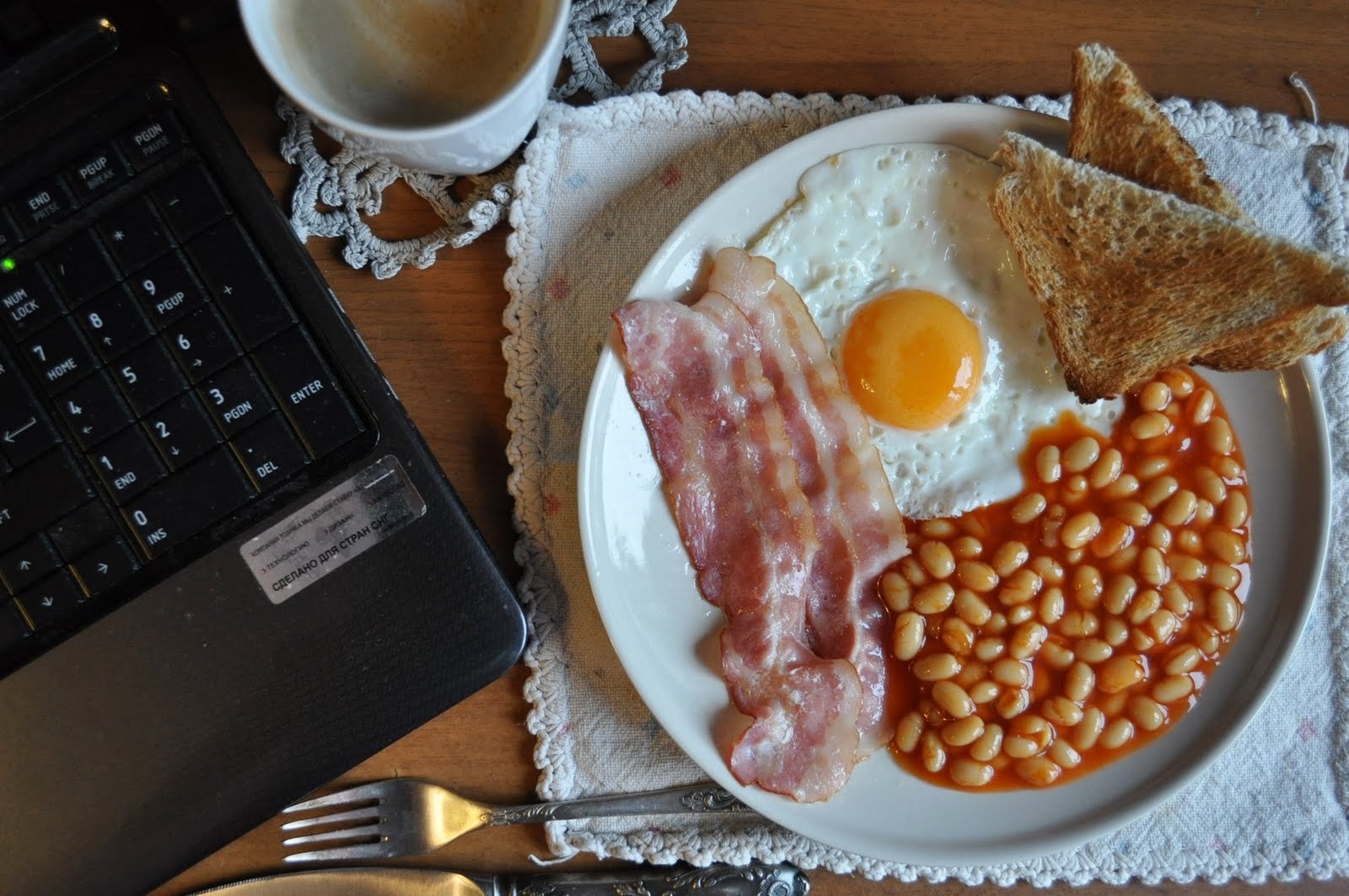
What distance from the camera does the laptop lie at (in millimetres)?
829

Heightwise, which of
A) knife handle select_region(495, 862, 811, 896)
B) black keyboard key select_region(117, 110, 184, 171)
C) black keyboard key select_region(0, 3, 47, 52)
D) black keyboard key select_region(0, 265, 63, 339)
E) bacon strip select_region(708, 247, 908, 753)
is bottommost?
knife handle select_region(495, 862, 811, 896)

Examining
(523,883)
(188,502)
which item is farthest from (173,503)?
(523,883)

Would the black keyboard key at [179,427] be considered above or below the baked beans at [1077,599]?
above

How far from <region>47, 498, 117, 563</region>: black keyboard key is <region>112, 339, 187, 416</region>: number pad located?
96 millimetres

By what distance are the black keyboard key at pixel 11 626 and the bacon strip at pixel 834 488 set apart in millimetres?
710

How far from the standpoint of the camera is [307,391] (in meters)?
0.84

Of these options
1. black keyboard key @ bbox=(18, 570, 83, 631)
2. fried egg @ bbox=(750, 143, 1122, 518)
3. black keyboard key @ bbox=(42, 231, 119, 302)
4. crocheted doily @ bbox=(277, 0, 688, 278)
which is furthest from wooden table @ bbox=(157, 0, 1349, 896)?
black keyboard key @ bbox=(18, 570, 83, 631)

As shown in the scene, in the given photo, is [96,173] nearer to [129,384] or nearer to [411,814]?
[129,384]

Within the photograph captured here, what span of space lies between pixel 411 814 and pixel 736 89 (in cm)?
85

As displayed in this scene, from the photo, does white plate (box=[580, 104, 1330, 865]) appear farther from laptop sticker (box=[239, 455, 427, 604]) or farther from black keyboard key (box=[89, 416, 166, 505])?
black keyboard key (box=[89, 416, 166, 505])

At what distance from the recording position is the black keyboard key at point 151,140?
0.85 meters

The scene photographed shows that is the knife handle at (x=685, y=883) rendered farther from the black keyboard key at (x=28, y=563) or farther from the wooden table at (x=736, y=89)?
the black keyboard key at (x=28, y=563)

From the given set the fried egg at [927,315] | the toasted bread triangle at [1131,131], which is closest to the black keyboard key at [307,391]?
the fried egg at [927,315]

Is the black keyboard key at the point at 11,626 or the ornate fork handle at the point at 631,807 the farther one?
the ornate fork handle at the point at 631,807
